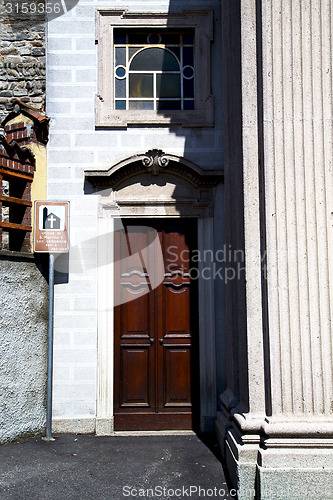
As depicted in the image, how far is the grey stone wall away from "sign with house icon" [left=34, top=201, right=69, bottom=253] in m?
0.27

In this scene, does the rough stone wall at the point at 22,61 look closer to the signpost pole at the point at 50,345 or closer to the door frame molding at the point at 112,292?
the door frame molding at the point at 112,292

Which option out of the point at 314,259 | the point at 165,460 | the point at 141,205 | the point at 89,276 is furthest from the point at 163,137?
the point at 165,460

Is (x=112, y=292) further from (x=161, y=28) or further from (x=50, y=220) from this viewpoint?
(x=161, y=28)

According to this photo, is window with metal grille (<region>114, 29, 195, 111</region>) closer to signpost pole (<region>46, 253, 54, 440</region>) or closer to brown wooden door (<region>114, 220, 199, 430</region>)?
brown wooden door (<region>114, 220, 199, 430</region>)

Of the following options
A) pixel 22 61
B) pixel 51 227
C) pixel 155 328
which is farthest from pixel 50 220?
pixel 22 61

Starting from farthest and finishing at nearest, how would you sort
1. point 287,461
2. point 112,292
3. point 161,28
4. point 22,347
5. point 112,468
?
1. point 161,28
2. point 112,292
3. point 22,347
4. point 112,468
5. point 287,461

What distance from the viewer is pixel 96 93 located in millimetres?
5531

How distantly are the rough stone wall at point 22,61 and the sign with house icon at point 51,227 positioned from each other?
4.48 ft

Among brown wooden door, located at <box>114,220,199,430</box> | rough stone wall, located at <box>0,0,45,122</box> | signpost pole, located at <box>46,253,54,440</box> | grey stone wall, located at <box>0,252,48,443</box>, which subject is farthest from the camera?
rough stone wall, located at <box>0,0,45,122</box>

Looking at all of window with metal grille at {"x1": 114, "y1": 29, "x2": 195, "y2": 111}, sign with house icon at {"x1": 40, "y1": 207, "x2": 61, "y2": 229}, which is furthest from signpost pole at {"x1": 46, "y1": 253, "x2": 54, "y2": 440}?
window with metal grille at {"x1": 114, "y1": 29, "x2": 195, "y2": 111}

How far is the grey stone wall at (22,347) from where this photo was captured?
15.9 ft

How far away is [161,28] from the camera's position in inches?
223

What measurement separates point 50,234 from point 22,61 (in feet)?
7.58

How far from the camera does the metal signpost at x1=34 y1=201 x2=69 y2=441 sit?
17.0ft
